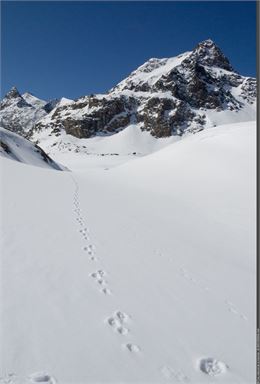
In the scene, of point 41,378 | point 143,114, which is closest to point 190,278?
point 41,378

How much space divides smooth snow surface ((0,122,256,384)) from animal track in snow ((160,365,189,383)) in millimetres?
19

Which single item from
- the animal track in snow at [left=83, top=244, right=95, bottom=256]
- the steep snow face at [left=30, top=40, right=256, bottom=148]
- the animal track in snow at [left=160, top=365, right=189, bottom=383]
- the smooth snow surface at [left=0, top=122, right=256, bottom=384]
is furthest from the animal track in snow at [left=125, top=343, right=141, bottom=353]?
the steep snow face at [left=30, top=40, right=256, bottom=148]

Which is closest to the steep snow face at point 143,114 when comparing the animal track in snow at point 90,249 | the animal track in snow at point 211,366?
the animal track in snow at point 90,249

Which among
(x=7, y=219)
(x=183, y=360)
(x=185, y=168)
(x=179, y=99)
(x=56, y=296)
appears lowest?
(x=183, y=360)

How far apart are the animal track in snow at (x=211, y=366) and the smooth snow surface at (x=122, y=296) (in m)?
0.02

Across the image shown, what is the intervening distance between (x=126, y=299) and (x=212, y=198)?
46.1 feet

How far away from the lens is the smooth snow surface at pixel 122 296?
4477 millimetres

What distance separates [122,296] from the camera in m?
6.27

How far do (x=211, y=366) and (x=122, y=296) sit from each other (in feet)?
6.88

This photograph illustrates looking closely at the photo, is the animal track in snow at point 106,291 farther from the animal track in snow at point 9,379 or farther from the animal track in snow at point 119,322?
the animal track in snow at point 9,379

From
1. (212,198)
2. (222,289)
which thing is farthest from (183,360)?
(212,198)

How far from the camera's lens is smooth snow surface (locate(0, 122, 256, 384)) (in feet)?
14.7

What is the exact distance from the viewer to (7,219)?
10.6 metres

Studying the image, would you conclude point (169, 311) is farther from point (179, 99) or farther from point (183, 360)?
point (179, 99)
